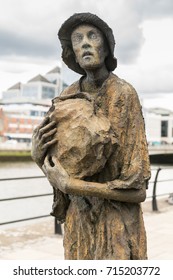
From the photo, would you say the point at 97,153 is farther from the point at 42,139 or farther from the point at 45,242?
the point at 45,242

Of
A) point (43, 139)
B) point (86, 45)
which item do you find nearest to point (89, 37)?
point (86, 45)

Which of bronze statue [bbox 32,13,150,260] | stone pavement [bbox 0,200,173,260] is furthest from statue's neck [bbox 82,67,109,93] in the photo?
stone pavement [bbox 0,200,173,260]

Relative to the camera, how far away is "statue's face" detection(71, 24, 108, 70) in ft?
7.36

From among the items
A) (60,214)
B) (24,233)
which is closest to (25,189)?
(24,233)

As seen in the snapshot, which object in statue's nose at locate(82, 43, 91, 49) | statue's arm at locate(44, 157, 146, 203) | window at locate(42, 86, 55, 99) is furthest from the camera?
window at locate(42, 86, 55, 99)

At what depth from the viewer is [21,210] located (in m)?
11.3

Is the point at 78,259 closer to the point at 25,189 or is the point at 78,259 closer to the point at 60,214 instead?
the point at 60,214

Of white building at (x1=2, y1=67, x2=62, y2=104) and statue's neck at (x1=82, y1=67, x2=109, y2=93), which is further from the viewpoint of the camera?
white building at (x1=2, y1=67, x2=62, y2=104)

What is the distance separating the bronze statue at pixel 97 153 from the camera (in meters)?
2.14

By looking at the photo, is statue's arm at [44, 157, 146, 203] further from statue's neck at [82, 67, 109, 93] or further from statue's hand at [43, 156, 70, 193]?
statue's neck at [82, 67, 109, 93]

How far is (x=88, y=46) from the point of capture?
88.3 inches

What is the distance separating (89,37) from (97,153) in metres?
0.59

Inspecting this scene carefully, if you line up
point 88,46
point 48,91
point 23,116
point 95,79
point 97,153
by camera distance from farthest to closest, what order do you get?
point 48,91 → point 23,116 → point 95,79 → point 88,46 → point 97,153

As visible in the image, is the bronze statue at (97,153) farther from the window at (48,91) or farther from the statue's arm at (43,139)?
the window at (48,91)
